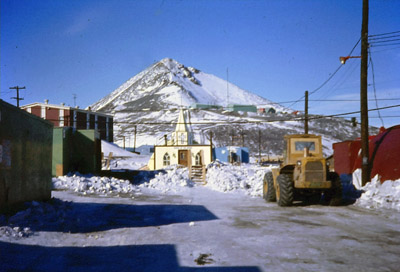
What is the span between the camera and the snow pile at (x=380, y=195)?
1324 centimetres

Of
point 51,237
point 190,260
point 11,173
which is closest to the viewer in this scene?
point 190,260

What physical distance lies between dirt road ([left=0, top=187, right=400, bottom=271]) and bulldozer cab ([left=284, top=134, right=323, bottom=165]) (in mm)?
3327

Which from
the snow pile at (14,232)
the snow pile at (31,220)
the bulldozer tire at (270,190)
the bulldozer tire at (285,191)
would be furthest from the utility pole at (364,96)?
the snow pile at (14,232)

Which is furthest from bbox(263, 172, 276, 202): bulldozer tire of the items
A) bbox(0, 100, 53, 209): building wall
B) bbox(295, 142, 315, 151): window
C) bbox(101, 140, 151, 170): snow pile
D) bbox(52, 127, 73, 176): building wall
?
bbox(101, 140, 151, 170): snow pile

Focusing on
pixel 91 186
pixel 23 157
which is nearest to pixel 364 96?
pixel 23 157

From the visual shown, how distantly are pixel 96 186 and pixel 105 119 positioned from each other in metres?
64.1

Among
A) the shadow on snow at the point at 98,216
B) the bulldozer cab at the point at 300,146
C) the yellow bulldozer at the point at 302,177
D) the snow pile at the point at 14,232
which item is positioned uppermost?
the bulldozer cab at the point at 300,146

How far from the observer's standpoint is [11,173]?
9.09 meters

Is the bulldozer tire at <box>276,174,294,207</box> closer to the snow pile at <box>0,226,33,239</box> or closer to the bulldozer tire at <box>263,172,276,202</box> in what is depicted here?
the bulldozer tire at <box>263,172,276,202</box>

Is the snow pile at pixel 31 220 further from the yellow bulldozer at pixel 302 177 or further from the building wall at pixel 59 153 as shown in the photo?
the building wall at pixel 59 153

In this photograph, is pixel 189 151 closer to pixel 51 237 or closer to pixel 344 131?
pixel 51 237

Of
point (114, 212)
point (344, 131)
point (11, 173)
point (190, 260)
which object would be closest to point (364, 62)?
point (114, 212)

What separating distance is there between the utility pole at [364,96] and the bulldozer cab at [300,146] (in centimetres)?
272

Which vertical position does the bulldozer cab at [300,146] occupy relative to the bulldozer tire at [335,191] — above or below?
above
